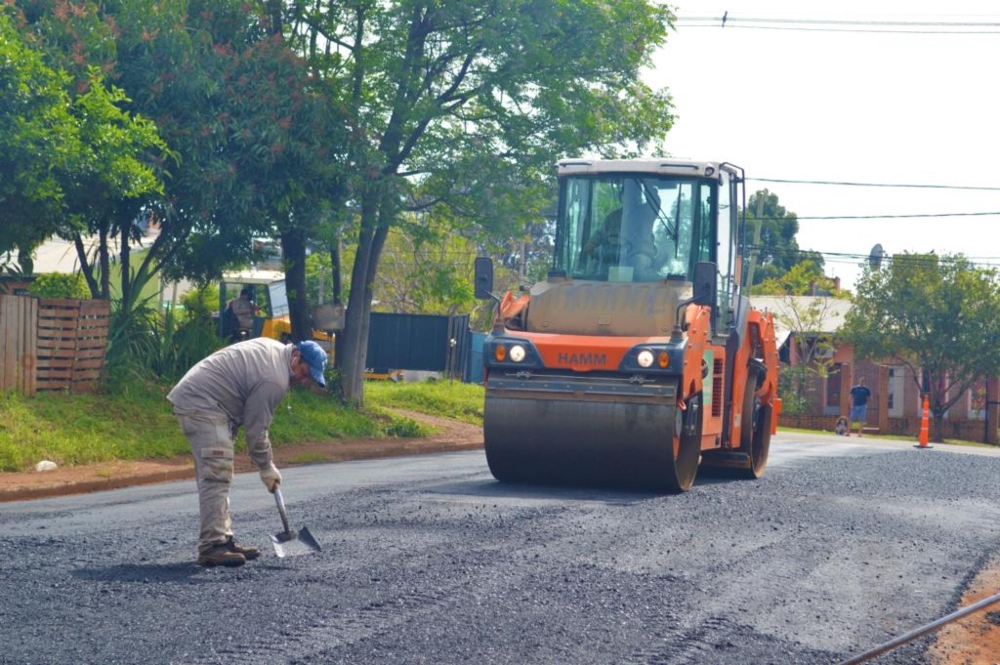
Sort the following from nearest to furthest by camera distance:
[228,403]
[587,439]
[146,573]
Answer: [146,573] → [228,403] → [587,439]

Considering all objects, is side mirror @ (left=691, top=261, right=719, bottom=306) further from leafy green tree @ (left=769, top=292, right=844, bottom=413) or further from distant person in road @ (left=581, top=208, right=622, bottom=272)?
leafy green tree @ (left=769, top=292, right=844, bottom=413)

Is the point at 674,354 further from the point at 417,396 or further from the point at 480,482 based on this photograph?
the point at 417,396

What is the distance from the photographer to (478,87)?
22.1 meters

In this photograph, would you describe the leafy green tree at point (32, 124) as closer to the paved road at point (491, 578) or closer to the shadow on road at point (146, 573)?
A: the paved road at point (491, 578)

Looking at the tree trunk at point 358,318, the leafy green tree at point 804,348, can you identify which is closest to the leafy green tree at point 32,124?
the tree trunk at point 358,318

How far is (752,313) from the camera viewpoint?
50.9 feet

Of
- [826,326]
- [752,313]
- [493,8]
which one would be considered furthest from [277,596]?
[826,326]

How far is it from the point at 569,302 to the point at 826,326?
4305 centimetres

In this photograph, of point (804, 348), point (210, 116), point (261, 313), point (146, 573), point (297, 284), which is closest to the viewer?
point (146, 573)

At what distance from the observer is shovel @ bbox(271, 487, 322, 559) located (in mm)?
8727

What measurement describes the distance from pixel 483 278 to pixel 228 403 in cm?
516

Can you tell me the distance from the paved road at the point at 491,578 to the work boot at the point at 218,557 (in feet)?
0.29

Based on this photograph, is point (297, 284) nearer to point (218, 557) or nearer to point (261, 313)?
point (261, 313)

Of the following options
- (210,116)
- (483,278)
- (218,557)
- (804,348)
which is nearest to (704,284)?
(483,278)
